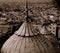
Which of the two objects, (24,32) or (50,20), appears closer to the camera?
(24,32)

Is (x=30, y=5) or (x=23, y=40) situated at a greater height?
(x=30, y=5)

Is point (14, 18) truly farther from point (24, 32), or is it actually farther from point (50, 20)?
point (24, 32)

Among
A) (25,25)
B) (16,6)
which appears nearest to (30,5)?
(16,6)

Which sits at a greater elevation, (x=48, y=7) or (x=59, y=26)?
(x=48, y=7)

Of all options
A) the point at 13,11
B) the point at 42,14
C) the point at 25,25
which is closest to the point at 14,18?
the point at 13,11

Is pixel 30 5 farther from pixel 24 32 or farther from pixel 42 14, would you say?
pixel 24 32

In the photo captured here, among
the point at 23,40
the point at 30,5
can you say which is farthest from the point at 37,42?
the point at 30,5

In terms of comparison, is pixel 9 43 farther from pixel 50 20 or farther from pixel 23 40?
pixel 50 20

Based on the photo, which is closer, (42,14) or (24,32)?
(24,32)
